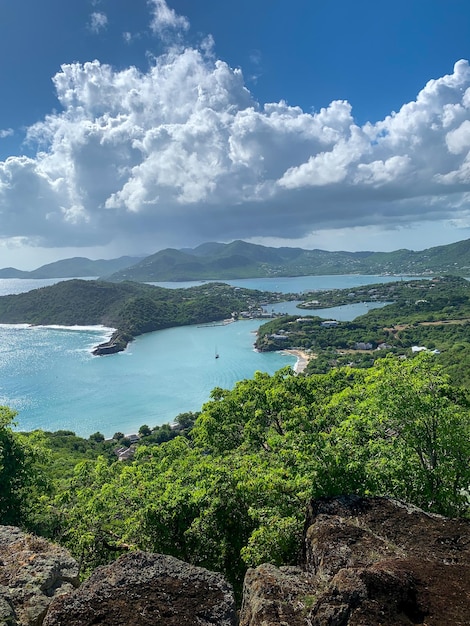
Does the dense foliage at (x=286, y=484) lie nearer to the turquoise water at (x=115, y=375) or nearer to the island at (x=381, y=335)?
the turquoise water at (x=115, y=375)

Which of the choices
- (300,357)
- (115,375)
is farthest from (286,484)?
(300,357)

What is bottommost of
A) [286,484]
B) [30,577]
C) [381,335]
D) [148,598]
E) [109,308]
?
[381,335]

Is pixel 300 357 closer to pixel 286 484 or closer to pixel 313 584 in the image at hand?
pixel 286 484

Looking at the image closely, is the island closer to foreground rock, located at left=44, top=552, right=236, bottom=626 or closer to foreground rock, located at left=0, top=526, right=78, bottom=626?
foreground rock, located at left=44, top=552, right=236, bottom=626

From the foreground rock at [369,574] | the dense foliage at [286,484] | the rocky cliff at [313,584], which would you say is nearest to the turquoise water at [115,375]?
the dense foliage at [286,484]

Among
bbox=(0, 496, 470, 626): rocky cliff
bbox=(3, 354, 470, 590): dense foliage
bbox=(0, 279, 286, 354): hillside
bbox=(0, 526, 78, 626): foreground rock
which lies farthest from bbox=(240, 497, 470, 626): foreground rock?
bbox=(0, 279, 286, 354): hillside

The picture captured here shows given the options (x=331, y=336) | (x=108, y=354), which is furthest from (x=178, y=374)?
(x=331, y=336)
